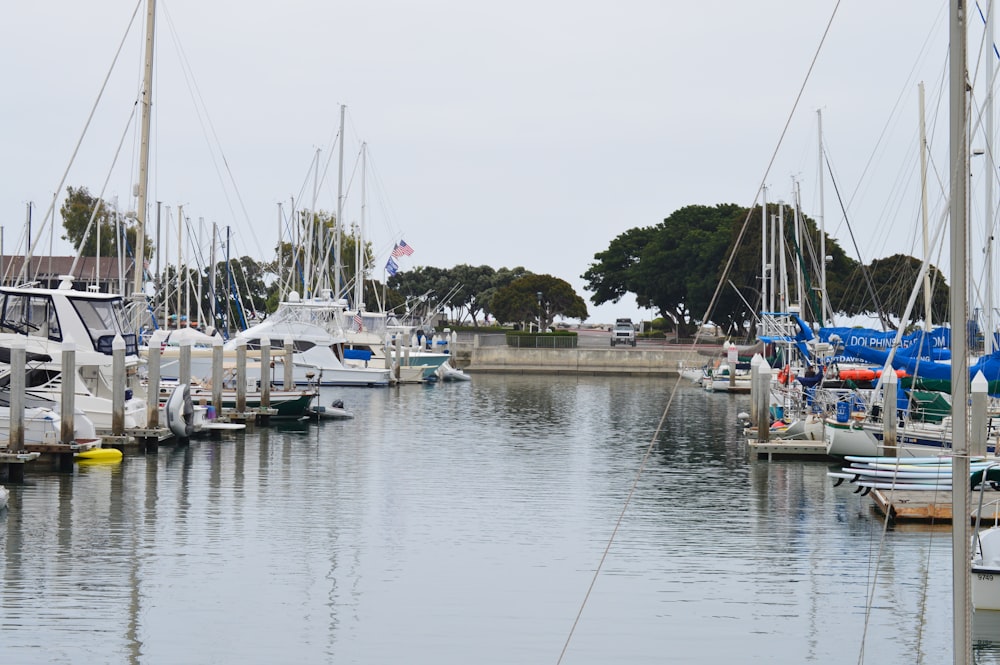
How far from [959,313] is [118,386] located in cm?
2637

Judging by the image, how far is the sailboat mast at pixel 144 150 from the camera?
37281mm

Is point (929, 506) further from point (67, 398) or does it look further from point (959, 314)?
point (67, 398)

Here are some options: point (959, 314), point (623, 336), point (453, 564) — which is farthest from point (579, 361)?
point (959, 314)

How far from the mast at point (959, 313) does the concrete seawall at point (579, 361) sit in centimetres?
8326

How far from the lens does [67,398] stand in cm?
2991

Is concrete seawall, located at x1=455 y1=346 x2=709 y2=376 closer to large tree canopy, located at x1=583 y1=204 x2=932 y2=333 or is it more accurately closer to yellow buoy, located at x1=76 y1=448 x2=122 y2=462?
large tree canopy, located at x1=583 y1=204 x2=932 y2=333

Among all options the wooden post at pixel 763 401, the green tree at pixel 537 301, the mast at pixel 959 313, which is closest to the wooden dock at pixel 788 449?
the wooden post at pixel 763 401

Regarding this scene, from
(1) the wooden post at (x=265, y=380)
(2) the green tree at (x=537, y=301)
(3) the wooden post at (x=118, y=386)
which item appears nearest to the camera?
(3) the wooden post at (x=118, y=386)

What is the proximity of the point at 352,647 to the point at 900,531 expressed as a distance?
12.3 metres

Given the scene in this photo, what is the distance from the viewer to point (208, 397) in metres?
44.6

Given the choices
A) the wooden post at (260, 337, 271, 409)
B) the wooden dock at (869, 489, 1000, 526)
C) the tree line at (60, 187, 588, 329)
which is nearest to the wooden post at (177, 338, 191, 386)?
the wooden post at (260, 337, 271, 409)

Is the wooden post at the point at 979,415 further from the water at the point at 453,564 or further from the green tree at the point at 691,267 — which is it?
the green tree at the point at 691,267

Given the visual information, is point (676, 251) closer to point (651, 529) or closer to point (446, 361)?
point (446, 361)

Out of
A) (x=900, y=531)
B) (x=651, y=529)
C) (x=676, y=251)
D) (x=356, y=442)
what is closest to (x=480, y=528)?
(x=651, y=529)
